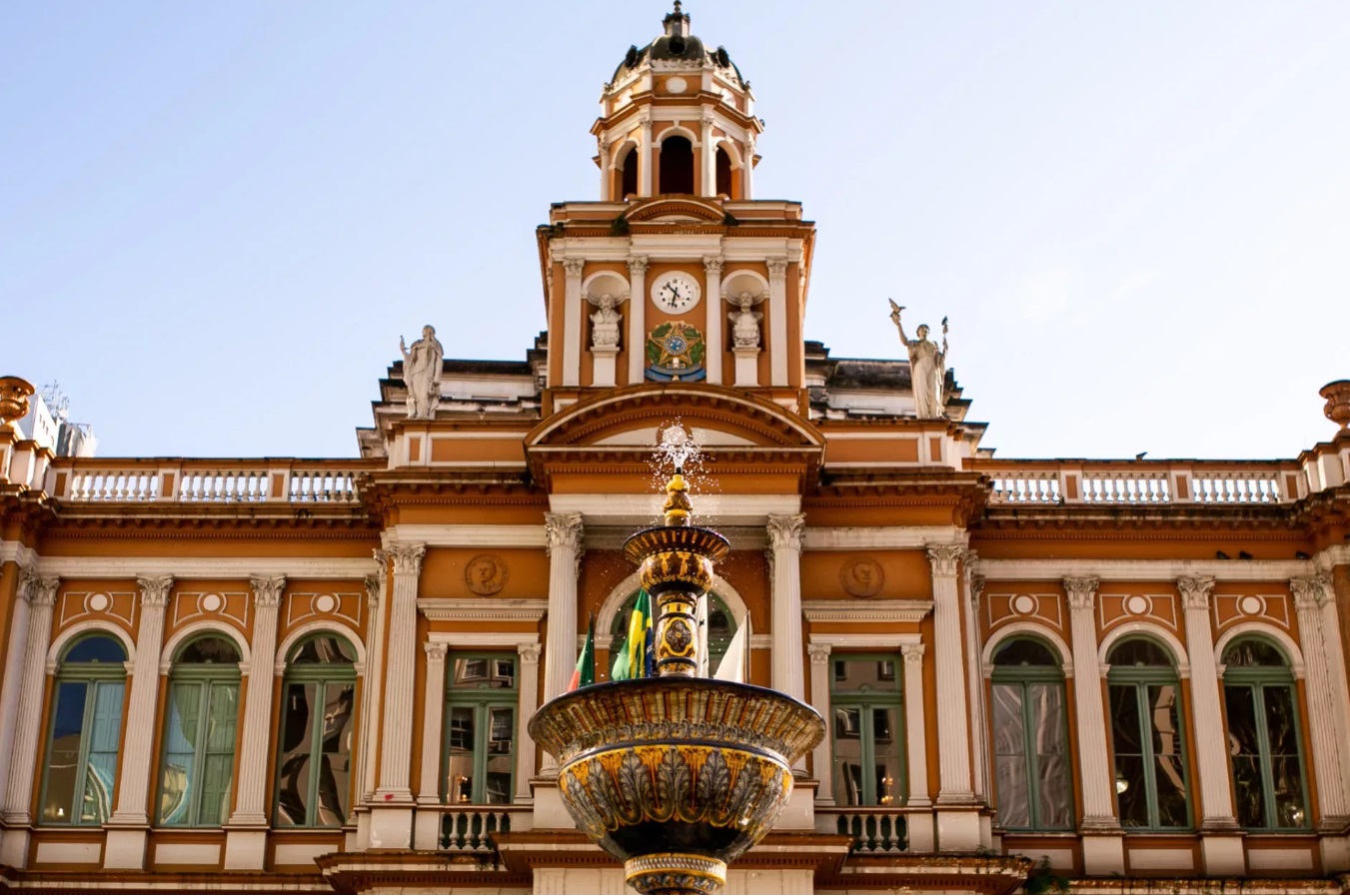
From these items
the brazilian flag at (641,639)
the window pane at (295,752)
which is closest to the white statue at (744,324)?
the window pane at (295,752)

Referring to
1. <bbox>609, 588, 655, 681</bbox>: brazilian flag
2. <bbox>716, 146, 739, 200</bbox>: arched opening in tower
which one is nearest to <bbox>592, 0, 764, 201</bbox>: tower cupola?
<bbox>716, 146, 739, 200</bbox>: arched opening in tower

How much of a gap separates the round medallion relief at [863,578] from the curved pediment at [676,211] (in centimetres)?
574

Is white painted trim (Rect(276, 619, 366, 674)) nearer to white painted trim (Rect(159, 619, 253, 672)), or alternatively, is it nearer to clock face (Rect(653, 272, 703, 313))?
white painted trim (Rect(159, 619, 253, 672))

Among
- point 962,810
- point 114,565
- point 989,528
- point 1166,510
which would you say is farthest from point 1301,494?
point 114,565

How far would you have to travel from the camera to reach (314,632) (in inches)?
1144

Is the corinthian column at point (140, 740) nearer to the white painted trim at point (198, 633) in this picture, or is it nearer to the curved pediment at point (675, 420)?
the white painted trim at point (198, 633)

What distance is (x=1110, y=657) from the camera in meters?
28.8

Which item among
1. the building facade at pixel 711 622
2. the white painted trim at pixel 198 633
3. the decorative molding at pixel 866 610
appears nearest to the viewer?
the building facade at pixel 711 622

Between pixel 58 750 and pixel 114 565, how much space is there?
2.74 meters

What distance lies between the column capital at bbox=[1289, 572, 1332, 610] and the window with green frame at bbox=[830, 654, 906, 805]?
6.17 m

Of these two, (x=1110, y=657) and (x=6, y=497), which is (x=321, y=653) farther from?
(x=1110, y=657)

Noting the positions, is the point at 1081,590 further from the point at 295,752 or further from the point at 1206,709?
the point at 295,752

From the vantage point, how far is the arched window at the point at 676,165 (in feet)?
106

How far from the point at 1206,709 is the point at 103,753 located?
51.0 ft
